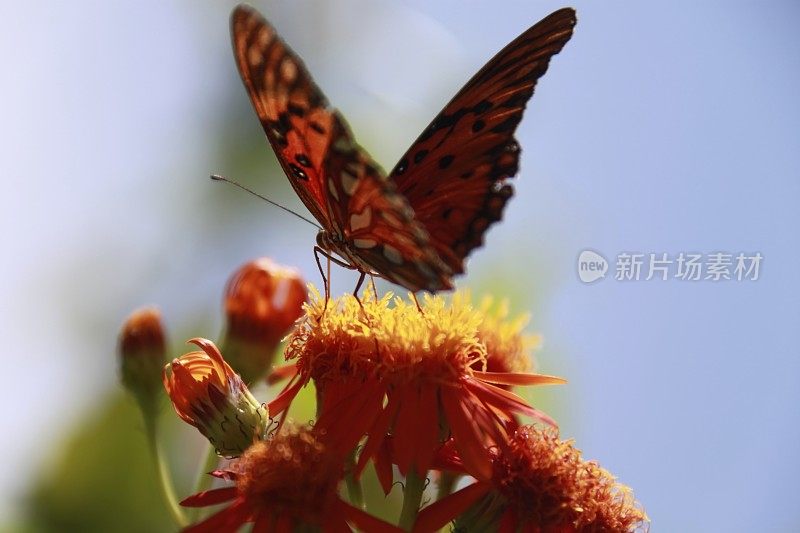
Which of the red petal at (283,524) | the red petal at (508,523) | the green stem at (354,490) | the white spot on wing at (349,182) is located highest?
the white spot on wing at (349,182)

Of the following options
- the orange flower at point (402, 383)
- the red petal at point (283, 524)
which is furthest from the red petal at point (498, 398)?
the red petal at point (283, 524)

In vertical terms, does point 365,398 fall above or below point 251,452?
above

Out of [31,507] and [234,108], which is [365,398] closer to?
[31,507]

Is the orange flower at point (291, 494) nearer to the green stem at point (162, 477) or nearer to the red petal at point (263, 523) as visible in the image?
the red petal at point (263, 523)

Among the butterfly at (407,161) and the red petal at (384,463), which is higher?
the butterfly at (407,161)

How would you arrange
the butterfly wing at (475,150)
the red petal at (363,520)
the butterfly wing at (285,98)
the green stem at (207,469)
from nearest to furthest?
1. the red petal at (363,520)
2. the butterfly wing at (285,98)
3. the butterfly wing at (475,150)
4. the green stem at (207,469)

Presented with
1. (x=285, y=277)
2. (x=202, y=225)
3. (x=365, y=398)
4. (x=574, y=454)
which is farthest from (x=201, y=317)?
(x=574, y=454)

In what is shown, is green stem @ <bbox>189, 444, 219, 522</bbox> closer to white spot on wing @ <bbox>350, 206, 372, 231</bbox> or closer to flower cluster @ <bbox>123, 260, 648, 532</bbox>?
flower cluster @ <bbox>123, 260, 648, 532</bbox>
